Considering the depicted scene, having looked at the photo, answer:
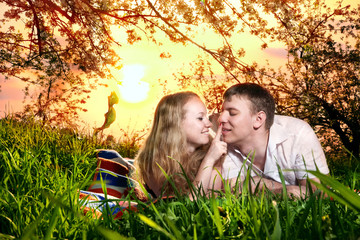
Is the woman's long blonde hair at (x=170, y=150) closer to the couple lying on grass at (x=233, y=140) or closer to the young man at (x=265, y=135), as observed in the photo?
the couple lying on grass at (x=233, y=140)

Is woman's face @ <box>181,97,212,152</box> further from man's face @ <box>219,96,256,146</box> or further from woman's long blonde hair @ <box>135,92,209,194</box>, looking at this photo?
man's face @ <box>219,96,256,146</box>

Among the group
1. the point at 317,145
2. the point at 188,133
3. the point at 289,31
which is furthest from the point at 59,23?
the point at 317,145

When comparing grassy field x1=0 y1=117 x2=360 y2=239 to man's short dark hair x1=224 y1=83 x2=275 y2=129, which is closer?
grassy field x1=0 y1=117 x2=360 y2=239

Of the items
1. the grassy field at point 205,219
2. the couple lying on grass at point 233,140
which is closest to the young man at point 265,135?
the couple lying on grass at point 233,140

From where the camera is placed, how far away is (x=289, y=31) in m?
5.88

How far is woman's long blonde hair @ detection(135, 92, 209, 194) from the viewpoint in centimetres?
359

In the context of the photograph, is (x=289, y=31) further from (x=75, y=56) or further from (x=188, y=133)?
(x=75, y=56)

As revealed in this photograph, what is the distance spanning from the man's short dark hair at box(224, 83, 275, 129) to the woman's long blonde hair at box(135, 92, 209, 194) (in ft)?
1.39

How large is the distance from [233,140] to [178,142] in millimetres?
572

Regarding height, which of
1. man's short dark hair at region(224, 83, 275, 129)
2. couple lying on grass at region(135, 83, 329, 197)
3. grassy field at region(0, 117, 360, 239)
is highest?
man's short dark hair at region(224, 83, 275, 129)

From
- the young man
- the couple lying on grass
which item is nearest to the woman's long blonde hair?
the couple lying on grass

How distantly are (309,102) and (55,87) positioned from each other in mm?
7825

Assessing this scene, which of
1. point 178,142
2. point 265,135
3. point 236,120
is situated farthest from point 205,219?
point 265,135

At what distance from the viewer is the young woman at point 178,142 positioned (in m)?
A: 3.53
